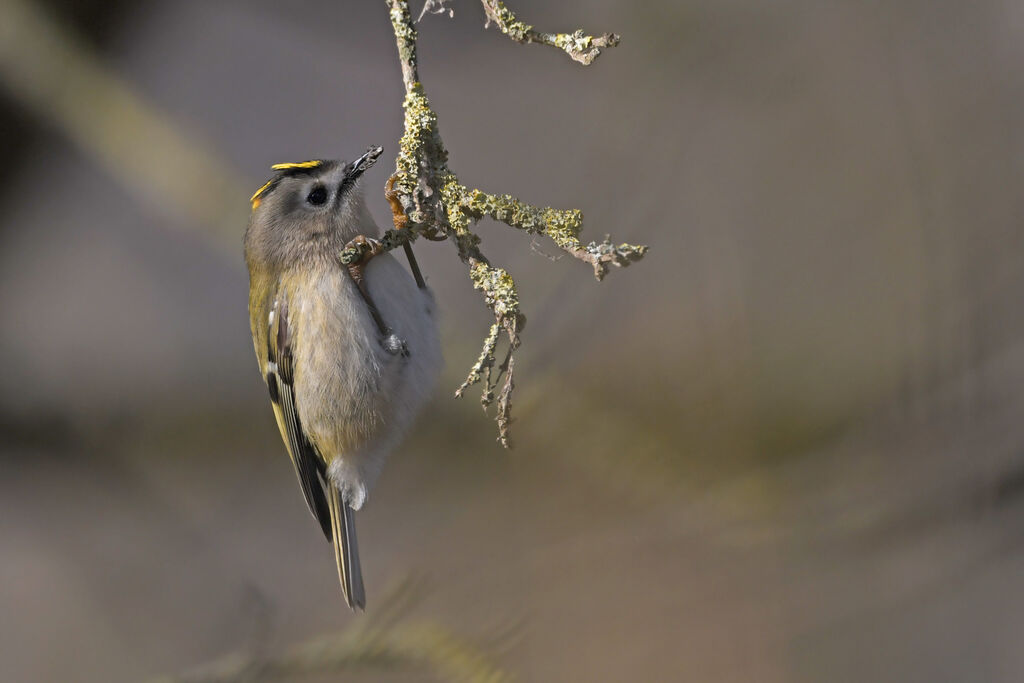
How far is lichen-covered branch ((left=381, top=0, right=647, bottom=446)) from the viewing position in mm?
495

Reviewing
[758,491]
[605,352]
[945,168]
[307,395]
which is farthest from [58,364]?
[945,168]

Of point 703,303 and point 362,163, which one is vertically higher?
point 362,163

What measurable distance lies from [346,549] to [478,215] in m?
0.62

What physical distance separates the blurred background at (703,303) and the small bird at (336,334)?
2.9 inches

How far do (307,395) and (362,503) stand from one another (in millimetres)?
159

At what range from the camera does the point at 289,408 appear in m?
1.02

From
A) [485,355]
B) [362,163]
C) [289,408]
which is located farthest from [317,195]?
[485,355]

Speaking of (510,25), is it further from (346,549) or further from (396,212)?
(346,549)

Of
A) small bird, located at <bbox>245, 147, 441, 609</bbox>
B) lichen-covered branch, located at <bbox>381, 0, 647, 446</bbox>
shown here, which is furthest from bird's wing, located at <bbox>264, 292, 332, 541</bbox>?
lichen-covered branch, located at <bbox>381, 0, 647, 446</bbox>

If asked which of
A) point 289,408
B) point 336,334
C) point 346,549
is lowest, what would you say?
point 346,549

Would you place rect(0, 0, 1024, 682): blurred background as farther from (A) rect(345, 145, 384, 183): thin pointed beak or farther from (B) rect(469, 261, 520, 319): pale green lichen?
(B) rect(469, 261, 520, 319): pale green lichen

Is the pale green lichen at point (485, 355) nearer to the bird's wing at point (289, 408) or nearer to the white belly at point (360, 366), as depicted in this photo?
the white belly at point (360, 366)

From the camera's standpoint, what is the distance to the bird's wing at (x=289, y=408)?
97 cm

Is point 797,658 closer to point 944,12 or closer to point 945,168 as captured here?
point 945,168
